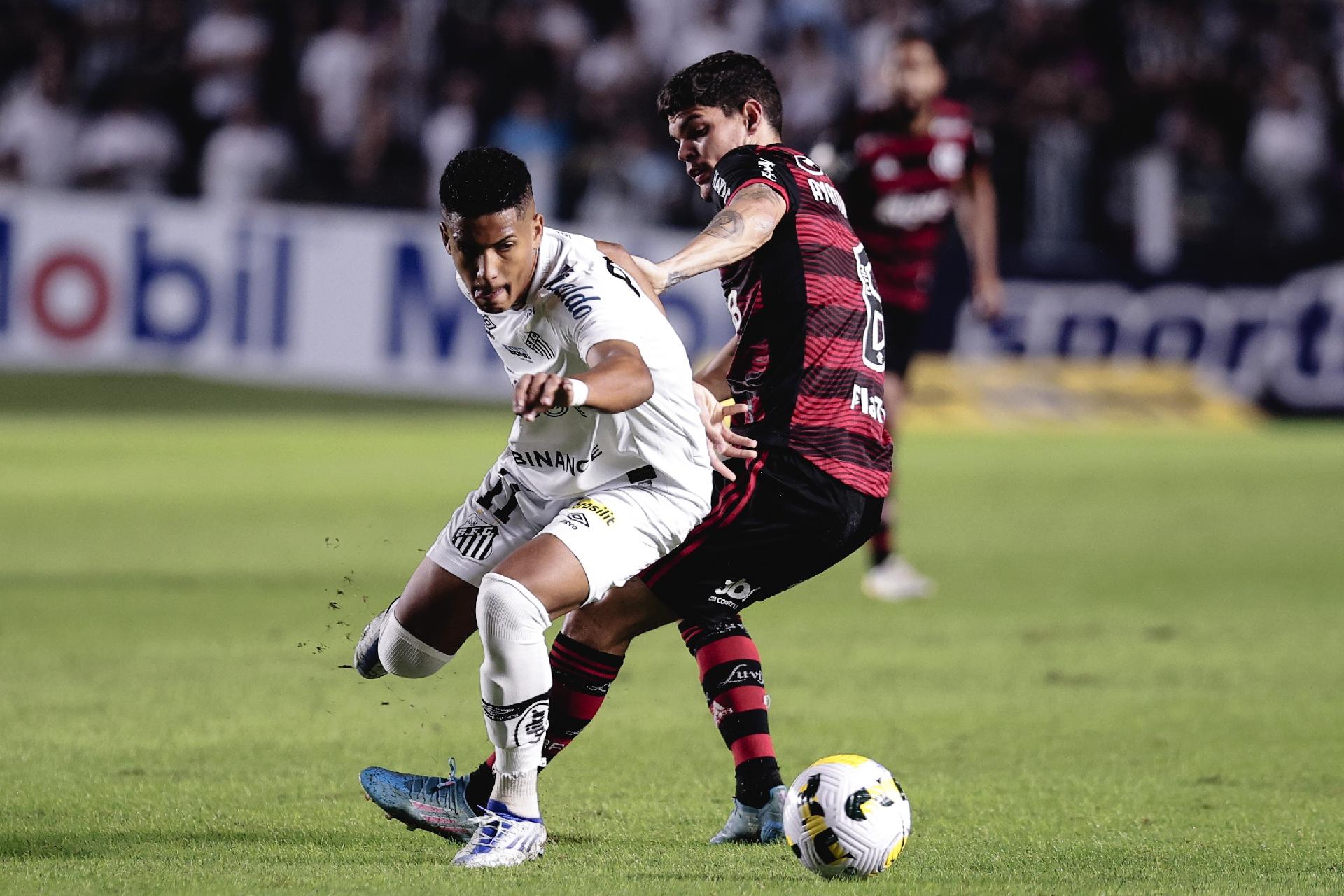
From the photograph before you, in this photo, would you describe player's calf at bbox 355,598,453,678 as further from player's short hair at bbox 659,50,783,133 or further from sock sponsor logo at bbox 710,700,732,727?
player's short hair at bbox 659,50,783,133

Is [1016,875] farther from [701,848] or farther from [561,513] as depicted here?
[561,513]

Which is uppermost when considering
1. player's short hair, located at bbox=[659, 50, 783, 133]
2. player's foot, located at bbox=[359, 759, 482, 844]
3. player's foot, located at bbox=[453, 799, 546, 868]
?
player's short hair, located at bbox=[659, 50, 783, 133]

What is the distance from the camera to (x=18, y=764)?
541 cm

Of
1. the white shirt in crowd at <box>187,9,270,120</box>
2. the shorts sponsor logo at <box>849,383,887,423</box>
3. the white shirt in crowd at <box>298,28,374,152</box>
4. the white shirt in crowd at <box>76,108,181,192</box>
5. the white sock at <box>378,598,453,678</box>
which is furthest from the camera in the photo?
the white shirt in crowd at <box>298,28,374,152</box>

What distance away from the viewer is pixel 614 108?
18.8 meters

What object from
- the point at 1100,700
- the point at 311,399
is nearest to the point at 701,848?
the point at 1100,700

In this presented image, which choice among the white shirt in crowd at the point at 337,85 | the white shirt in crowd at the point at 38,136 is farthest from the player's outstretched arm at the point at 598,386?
A: the white shirt in crowd at the point at 337,85

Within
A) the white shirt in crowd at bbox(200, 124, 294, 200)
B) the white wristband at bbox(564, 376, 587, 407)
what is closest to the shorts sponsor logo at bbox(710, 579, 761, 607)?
the white wristband at bbox(564, 376, 587, 407)

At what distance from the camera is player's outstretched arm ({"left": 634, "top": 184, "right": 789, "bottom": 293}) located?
15.0 feet

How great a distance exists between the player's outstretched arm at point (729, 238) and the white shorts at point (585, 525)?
0.51 metres

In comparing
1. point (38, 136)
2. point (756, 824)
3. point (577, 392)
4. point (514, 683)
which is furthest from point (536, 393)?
point (38, 136)

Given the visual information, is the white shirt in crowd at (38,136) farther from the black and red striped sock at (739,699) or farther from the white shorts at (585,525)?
the black and red striped sock at (739,699)

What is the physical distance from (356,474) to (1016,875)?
10.2 m

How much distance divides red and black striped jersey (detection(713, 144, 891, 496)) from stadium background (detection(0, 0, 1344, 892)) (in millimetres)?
980
